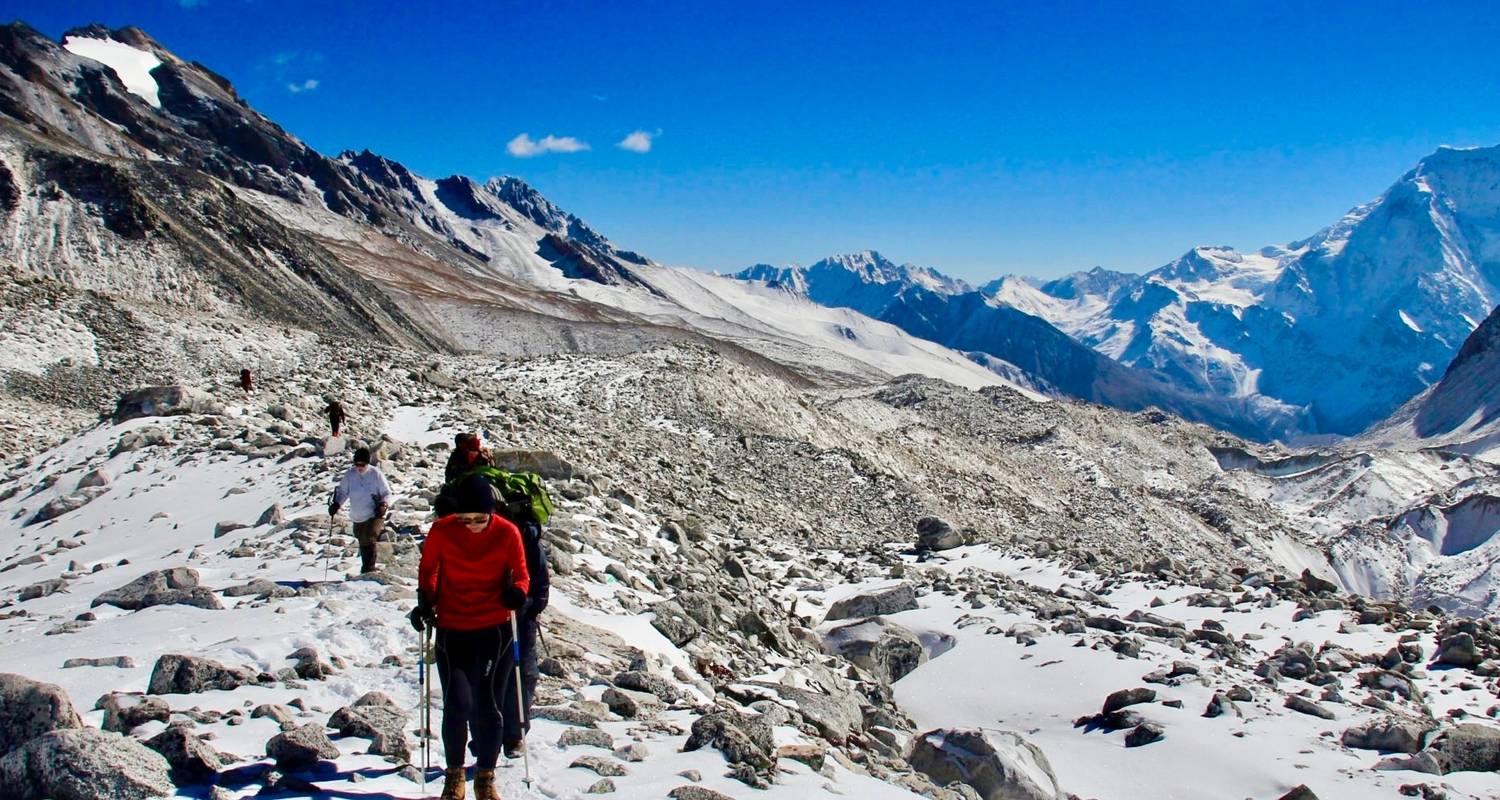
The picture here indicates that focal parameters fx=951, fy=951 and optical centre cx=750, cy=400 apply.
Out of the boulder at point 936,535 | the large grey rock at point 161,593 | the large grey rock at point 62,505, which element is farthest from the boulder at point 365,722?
the boulder at point 936,535

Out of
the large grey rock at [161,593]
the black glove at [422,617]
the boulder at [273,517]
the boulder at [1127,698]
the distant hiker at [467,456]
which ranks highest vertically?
the distant hiker at [467,456]

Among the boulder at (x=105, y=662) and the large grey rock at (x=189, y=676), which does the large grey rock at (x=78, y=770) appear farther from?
the boulder at (x=105, y=662)

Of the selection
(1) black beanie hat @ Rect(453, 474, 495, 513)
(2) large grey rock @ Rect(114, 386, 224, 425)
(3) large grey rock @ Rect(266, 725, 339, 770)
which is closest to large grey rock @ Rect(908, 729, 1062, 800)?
(1) black beanie hat @ Rect(453, 474, 495, 513)

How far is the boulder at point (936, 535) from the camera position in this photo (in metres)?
25.6

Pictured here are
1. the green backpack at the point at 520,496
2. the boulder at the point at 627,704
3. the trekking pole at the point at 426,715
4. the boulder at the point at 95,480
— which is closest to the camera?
the trekking pole at the point at 426,715

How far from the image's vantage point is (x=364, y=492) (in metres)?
11.5

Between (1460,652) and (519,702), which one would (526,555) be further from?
(1460,652)

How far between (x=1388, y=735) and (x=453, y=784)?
32.5 feet

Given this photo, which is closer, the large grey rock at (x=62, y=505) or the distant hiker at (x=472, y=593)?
the distant hiker at (x=472, y=593)

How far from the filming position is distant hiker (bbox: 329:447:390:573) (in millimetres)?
11531

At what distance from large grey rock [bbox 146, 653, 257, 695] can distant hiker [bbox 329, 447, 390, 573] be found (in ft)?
12.0

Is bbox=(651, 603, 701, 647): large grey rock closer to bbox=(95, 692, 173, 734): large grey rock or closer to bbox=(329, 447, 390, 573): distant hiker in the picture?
bbox=(329, 447, 390, 573): distant hiker

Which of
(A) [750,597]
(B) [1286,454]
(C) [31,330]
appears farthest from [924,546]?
(B) [1286,454]

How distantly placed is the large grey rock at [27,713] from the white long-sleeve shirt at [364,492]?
551 centimetres
